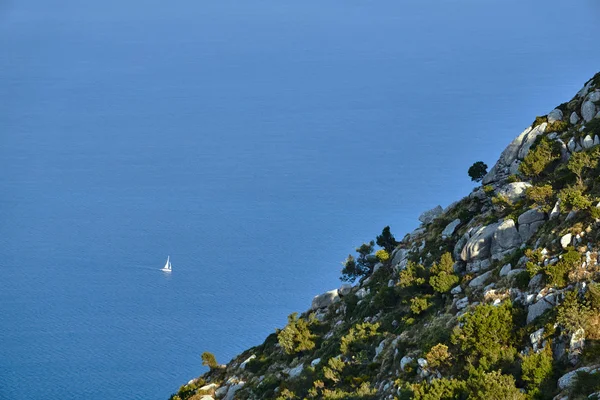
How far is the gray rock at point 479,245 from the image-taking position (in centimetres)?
3042

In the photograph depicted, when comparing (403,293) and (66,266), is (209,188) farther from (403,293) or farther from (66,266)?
(403,293)

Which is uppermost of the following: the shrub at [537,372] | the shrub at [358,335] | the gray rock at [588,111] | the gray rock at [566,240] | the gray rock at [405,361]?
the gray rock at [588,111]

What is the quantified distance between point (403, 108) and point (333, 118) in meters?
15.3

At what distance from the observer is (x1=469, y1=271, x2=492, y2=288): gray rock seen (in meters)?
28.2

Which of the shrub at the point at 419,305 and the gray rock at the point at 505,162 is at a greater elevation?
the gray rock at the point at 505,162

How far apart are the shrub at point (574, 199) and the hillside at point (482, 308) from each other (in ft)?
0.16

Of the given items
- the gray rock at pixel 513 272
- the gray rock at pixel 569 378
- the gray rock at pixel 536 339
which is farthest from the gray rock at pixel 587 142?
the gray rock at pixel 569 378

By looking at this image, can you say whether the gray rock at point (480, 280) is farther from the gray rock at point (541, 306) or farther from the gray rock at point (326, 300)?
the gray rock at point (326, 300)

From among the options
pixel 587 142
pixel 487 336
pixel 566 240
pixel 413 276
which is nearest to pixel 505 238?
pixel 566 240

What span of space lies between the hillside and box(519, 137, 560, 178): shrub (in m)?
0.05

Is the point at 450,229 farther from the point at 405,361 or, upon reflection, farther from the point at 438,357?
the point at 438,357

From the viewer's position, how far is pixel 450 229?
3491 cm

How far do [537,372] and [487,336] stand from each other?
8.78 ft

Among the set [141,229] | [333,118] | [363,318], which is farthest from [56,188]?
[363,318]
